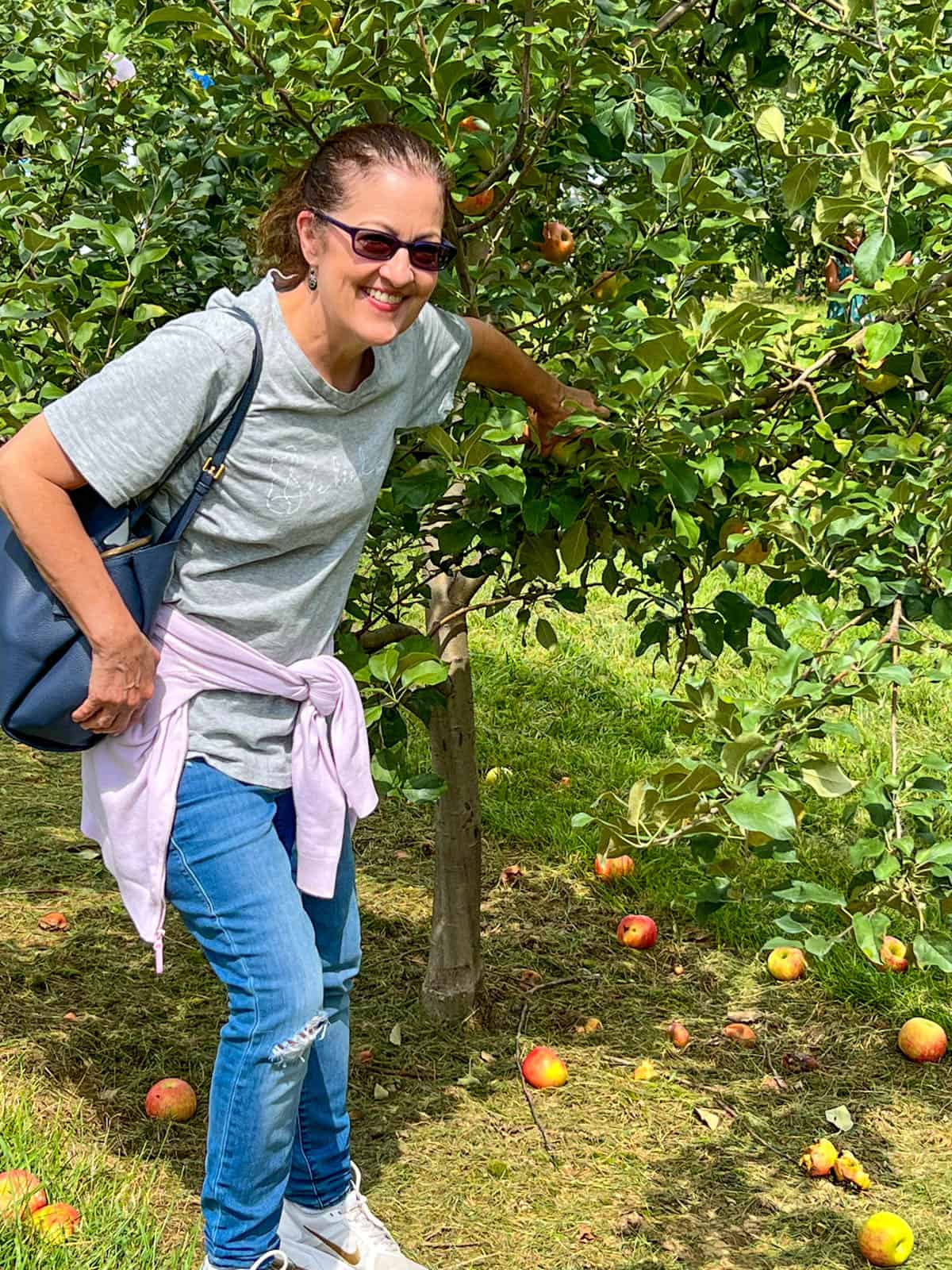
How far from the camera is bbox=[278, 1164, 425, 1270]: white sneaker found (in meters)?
2.34

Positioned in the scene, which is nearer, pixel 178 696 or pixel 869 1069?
pixel 178 696

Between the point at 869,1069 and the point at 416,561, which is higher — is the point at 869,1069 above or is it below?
below

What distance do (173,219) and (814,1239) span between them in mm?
2057

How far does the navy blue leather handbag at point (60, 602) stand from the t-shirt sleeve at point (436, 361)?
30cm

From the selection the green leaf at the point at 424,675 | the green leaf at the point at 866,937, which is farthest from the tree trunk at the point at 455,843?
the green leaf at the point at 866,937

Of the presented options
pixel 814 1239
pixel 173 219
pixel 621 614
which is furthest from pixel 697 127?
pixel 621 614

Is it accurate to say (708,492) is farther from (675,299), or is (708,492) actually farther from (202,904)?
(202,904)

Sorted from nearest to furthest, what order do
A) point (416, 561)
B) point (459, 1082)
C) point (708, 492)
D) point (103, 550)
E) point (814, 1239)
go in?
point (103, 550) → point (708, 492) → point (814, 1239) → point (416, 561) → point (459, 1082)

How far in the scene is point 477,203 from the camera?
8.31ft

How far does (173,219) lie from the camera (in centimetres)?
245

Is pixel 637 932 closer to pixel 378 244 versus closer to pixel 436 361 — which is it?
pixel 436 361

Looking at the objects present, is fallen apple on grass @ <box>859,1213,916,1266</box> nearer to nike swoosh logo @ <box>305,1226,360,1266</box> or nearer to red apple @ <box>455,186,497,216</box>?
nike swoosh logo @ <box>305,1226,360,1266</box>

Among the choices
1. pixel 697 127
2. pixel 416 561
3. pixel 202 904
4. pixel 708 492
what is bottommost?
pixel 202 904

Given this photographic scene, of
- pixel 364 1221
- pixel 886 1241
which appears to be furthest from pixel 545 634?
pixel 886 1241
